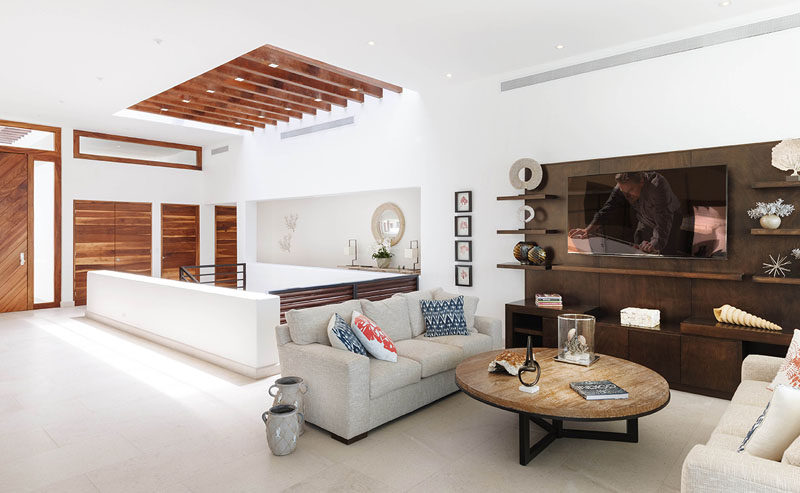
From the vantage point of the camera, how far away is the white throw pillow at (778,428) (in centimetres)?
177

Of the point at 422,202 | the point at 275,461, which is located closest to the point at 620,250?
the point at 422,202

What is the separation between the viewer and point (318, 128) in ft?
26.4

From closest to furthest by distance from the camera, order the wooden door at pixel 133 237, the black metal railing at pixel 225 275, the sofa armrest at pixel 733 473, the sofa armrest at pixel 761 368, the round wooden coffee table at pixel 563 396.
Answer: the sofa armrest at pixel 733 473
the round wooden coffee table at pixel 563 396
the sofa armrest at pixel 761 368
the wooden door at pixel 133 237
the black metal railing at pixel 225 275

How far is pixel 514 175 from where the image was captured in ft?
17.5

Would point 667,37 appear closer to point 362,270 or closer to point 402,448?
point 402,448

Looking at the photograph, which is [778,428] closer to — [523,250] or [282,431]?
[282,431]

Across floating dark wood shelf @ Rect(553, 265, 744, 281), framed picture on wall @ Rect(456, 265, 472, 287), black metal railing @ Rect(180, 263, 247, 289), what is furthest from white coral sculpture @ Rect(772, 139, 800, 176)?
black metal railing @ Rect(180, 263, 247, 289)

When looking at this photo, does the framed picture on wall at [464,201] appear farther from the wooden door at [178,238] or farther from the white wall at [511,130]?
the wooden door at [178,238]

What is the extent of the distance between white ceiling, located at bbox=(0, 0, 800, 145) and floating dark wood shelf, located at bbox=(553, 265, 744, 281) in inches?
86.1

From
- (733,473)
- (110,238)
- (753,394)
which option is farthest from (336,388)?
(110,238)

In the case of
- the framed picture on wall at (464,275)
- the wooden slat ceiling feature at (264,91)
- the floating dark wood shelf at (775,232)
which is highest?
the wooden slat ceiling feature at (264,91)

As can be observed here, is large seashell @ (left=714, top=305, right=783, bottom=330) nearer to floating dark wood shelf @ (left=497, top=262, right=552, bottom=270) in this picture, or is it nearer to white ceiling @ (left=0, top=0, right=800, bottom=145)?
floating dark wood shelf @ (left=497, top=262, right=552, bottom=270)

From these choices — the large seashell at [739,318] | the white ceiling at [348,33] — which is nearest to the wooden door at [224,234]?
the white ceiling at [348,33]

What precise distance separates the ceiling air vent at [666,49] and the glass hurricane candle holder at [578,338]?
2.84 meters
